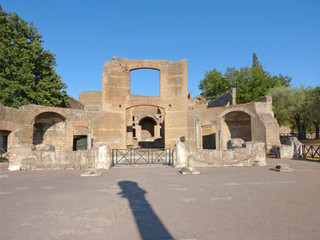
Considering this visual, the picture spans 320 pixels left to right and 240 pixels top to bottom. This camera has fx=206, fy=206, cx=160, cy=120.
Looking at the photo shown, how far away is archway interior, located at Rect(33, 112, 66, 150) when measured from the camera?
17141 millimetres

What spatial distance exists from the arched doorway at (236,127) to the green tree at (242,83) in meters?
11.7

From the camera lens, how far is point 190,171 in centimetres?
711

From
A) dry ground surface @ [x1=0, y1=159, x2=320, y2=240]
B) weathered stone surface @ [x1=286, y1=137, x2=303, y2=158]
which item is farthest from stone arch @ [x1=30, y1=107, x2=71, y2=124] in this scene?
weathered stone surface @ [x1=286, y1=137, x2=303, y2=158]

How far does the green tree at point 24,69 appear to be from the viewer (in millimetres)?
17000

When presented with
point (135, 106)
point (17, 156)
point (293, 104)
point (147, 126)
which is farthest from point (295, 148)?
point (147, 126)

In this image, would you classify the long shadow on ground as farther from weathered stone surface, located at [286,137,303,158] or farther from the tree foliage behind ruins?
the tree foliage behind ruins

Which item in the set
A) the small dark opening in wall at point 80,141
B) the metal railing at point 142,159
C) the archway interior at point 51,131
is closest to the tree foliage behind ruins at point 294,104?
the metal railing at point 142,159

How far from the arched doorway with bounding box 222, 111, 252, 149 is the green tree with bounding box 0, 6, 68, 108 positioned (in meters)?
15.2

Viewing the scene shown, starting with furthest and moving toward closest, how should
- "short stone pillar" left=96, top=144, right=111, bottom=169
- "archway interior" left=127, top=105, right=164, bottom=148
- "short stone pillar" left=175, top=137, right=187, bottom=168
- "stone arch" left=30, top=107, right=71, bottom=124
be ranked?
"archway interior" left=127, top=105, right=164, bottom=148
"stone arch" left=30, top=107, right=71, bottom=124
"short stone pillar" left=175, top=137, right=187, bottom=168
"short stone pillar" left=96, top=144, right=111, bottom=169

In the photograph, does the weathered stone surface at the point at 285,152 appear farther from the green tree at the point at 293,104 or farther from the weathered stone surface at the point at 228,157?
the green tree at the point at 293,104

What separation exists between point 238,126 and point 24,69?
19.2 metres

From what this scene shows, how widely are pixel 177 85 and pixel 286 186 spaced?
1391 centimetres

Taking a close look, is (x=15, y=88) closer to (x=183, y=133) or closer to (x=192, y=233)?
(x=183, y=133)

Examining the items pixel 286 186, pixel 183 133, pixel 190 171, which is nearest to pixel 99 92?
pixel 183 133
